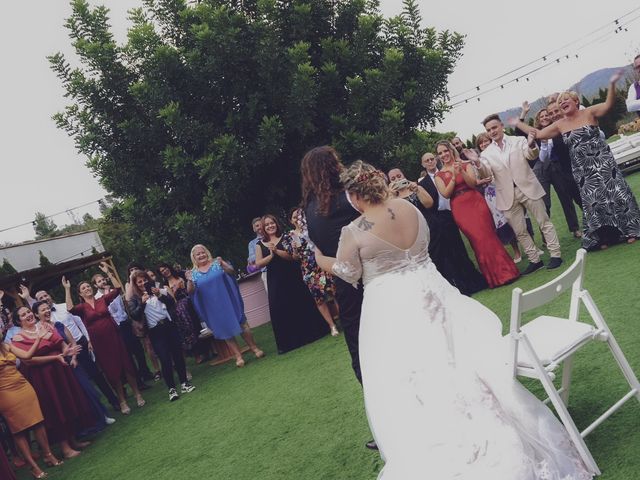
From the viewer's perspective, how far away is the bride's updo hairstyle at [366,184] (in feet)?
11.0

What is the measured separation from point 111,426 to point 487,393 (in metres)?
5.80

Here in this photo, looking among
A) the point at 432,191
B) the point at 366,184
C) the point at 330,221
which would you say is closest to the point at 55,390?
Answer: the point at 330,221

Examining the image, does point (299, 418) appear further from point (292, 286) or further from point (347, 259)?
point (292, 286)

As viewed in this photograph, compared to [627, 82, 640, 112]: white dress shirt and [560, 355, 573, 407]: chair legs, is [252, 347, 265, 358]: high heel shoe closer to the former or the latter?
[560, 355, 573, 407]: chair legs

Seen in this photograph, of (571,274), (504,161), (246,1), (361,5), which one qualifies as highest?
(246,1)

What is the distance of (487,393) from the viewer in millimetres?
2965

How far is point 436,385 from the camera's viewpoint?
3086 millimetres

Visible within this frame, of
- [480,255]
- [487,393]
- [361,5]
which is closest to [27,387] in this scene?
[487,393]

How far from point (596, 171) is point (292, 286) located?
4.33 m

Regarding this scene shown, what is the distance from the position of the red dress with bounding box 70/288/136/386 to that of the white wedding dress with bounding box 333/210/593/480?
5.16 meters

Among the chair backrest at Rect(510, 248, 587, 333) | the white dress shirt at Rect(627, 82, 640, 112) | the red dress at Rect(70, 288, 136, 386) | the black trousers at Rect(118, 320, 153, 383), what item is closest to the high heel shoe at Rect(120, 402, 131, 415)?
the red dress at Rect(70, 288, 136, 386)

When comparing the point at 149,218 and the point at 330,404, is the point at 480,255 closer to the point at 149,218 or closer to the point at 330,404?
the point at 330,404

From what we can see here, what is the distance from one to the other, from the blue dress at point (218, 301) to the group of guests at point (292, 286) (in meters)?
0.51

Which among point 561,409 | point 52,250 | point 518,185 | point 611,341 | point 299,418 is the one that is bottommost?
point 299,418
